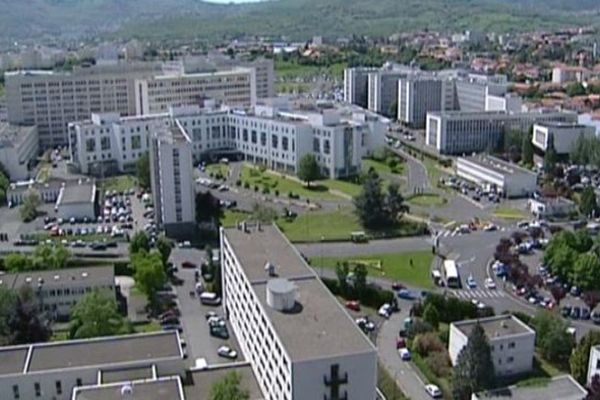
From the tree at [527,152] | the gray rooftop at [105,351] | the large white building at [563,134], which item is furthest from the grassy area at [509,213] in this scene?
the gray rooftop at [105,351]

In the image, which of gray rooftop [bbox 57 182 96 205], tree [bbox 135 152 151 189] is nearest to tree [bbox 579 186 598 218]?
tree [bbox 135 152 151 189]

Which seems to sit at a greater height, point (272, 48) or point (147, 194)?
point (272, 48)

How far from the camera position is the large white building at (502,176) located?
32812 mm

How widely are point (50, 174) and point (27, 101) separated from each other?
903 cm

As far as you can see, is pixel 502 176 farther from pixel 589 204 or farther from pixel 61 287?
pixel 61 287

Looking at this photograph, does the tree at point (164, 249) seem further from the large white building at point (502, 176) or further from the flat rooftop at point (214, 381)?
the large white building at point (502, 176)

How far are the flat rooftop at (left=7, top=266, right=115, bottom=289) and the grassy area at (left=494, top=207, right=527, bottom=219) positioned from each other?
16.3 metres

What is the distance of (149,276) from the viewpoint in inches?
822

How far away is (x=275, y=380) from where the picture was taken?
1462cm

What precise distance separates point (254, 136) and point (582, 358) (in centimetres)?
2526

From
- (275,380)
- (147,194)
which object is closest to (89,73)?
(147,194)

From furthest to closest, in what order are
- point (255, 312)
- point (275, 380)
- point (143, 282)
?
point (143, 282) < point (255, 312) < point (275, 380)

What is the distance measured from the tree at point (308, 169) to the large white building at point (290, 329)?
14.4 metres

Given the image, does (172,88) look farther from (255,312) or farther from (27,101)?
(255,312)
